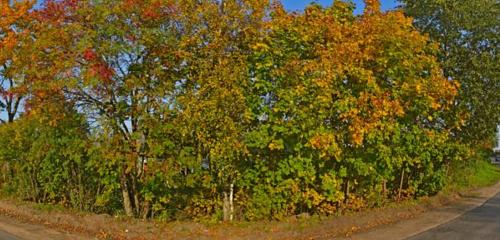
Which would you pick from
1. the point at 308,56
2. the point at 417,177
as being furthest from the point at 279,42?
the point at 417,177

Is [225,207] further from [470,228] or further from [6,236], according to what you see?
[470,228]

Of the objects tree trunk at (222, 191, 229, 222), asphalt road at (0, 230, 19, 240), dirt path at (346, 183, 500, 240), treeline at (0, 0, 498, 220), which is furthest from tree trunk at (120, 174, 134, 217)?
dirt path at (346, 183, 500, 240)

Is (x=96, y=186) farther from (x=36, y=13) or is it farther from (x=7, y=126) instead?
(x=36, y=13)

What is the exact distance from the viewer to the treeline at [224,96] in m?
10.4

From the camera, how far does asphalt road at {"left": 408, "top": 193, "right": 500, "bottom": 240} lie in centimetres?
1068

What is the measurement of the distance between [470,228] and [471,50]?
6.84m

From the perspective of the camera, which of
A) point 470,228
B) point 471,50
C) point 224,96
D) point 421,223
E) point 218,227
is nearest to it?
point 224,96

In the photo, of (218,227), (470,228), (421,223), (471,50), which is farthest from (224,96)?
(471,50)

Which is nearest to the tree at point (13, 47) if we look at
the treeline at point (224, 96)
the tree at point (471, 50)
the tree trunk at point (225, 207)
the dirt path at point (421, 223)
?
the treeline at point (224, 96)

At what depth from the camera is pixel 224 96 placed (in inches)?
396

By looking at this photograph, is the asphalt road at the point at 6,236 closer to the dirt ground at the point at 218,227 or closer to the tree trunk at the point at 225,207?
the dirt ground at the point at 218,227

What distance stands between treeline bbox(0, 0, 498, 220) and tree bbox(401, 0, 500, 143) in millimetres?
4823

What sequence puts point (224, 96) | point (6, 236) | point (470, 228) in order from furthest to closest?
point (470, 228), point (6, 236), point (224, 96)

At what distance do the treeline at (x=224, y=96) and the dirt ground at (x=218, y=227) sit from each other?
2.00 ft
